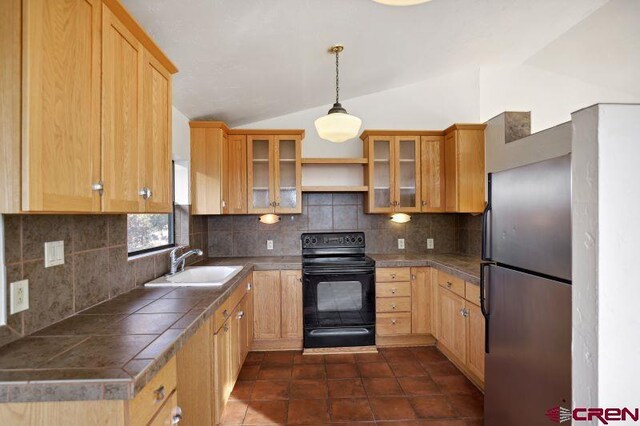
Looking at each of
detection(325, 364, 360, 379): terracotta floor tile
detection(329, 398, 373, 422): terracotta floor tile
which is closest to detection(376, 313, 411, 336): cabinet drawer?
detection(325, 364, 360, 379): terracotta floor tile

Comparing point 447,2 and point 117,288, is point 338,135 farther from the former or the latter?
point 117,288

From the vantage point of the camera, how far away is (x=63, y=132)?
102cm

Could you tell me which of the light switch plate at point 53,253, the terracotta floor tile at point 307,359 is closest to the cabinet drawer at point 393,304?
the terracotta floor tile at point 307,359

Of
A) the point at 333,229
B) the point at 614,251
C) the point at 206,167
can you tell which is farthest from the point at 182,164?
the point at 614,251

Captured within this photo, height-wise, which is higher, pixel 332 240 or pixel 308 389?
pixel 332 240

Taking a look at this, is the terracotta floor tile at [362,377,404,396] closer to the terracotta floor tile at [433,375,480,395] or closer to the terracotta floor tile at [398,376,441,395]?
the terracotta floor tile at [398,376,441,395]

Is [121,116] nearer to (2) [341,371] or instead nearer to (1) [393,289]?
(2) [341,371]

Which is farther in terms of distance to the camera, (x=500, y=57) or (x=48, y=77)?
(x=500, y=57)

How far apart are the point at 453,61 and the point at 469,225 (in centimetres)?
173

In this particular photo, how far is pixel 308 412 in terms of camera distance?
2.15m

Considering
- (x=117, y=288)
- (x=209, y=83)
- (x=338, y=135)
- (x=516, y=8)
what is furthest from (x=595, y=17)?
(x=117, y=288)

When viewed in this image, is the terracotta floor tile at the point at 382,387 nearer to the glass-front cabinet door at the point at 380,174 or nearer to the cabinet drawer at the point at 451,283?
the cabinet drawer at the point at 451,283

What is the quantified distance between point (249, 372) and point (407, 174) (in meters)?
2.47

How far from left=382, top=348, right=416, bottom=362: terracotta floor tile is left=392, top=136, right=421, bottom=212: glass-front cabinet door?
141 centimetres
